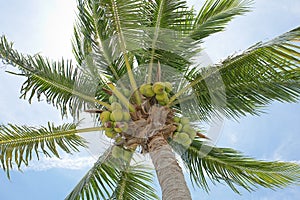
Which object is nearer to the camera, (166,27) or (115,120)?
(115,120)

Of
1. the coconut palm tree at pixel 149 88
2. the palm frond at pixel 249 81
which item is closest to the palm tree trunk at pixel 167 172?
the coconut palm tree at pixel 149 88

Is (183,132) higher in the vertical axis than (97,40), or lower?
lower

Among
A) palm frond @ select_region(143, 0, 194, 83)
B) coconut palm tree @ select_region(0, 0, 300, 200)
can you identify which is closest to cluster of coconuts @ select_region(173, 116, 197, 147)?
coconut palm tree @ select_region(0, 0, 300, 200)

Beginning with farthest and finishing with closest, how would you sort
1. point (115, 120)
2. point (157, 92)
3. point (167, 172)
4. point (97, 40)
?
1. point (97, 40)
2. point (157, 92)
3. point (115, 120)
4. point (167, 172)

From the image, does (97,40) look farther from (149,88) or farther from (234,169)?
(234,169)

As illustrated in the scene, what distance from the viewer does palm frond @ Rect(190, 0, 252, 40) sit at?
6465 millimetres

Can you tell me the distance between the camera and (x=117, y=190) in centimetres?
649

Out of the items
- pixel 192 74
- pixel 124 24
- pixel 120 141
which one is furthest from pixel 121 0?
pixel 120 141

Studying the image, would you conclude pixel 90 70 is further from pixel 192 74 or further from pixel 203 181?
pixel 203 181

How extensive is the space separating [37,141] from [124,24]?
86.1 inches

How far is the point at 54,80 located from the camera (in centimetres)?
618

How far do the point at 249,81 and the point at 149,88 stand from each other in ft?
4.81

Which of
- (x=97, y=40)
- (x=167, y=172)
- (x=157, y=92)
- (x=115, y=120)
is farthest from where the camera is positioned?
(x=97, y=40)

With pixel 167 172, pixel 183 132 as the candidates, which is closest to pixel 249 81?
pixel 183 132
